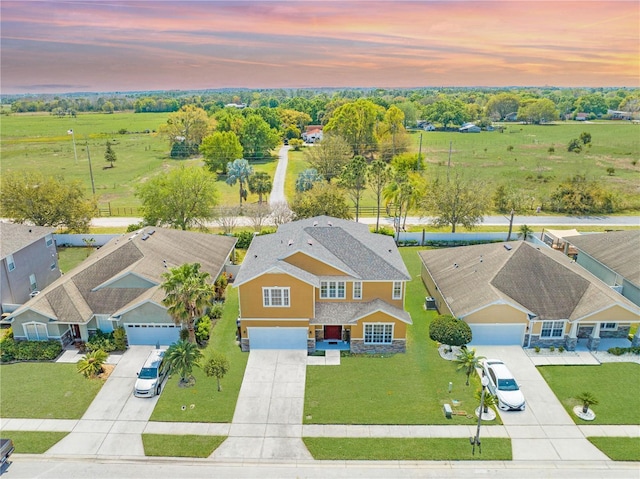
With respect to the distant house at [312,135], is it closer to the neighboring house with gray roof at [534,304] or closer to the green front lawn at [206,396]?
the neighboring house with gray roof at [534,304]

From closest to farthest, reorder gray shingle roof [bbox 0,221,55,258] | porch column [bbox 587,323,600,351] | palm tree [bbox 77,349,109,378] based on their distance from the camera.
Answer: palm tree [bbox 77,349,109,378], porch column [bbox 587,323,600,351], gray shingle roof [bbox 0,221,55,258]

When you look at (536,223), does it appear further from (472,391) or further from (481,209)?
(472,391)

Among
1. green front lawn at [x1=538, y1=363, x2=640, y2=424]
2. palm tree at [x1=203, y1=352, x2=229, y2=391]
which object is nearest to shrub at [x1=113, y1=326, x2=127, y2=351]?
palm tree at [x1=203, y1=352, x2=229, y2=391]

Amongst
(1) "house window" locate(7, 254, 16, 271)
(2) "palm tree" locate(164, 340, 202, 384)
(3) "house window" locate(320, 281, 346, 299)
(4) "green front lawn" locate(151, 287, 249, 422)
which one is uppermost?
(1) "house window" locate(7, 254, 16, 271)


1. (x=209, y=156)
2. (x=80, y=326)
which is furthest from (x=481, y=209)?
(x=209, y=156)

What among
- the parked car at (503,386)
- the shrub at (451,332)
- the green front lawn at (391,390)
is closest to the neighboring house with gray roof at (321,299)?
the green front lawn at (391,390)

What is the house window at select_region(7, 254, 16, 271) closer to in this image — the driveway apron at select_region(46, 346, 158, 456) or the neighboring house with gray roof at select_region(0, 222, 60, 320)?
the neighboring house with gray roof at select_region(0, 222, 60, 320)

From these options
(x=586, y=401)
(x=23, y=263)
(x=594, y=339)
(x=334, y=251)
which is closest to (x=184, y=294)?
(x=334, y=251)
